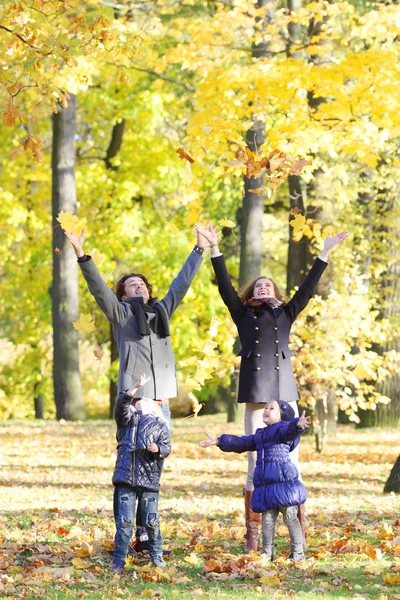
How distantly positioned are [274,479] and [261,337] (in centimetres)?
108

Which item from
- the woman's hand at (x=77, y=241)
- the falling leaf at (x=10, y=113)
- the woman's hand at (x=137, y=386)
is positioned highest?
the falling leaf at (x=10, y=113)

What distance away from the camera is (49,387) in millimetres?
27266

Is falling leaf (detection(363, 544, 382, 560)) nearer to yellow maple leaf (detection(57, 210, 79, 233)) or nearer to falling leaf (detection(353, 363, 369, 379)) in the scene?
yellow maple leaf (detection(57, 210, 79, 233))

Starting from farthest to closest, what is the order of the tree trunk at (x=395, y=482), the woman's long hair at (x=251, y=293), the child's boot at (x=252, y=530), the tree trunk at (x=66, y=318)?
the tree trunk at (x=66, y=318) < the tree trunk at (x=395, y=482) < the woman's long hair at (x=251, y=293) < the child's boot at (x=252, y=530)

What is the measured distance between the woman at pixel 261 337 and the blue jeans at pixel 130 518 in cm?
81

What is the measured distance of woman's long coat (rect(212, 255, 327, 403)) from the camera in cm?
694

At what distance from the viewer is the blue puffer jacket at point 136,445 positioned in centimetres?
618

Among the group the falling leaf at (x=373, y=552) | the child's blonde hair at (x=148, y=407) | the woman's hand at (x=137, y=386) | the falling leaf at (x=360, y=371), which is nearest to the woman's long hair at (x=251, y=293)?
the child's blonde hair at (x=148, y=407)

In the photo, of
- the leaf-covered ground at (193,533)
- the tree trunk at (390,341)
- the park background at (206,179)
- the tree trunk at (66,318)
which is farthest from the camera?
the tree trunk at (390,341)

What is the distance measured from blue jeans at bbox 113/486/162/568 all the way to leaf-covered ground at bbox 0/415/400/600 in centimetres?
12

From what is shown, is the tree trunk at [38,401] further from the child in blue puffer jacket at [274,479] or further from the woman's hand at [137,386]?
the woman's hand at [137,386]

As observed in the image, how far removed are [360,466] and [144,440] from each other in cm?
782

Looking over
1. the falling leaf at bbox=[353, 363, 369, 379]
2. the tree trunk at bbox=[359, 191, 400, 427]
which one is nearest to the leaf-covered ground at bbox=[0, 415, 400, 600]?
the falling leaf at bbox=[353, 363, 369, 379]

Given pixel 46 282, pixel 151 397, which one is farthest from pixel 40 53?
pixel 46 282
